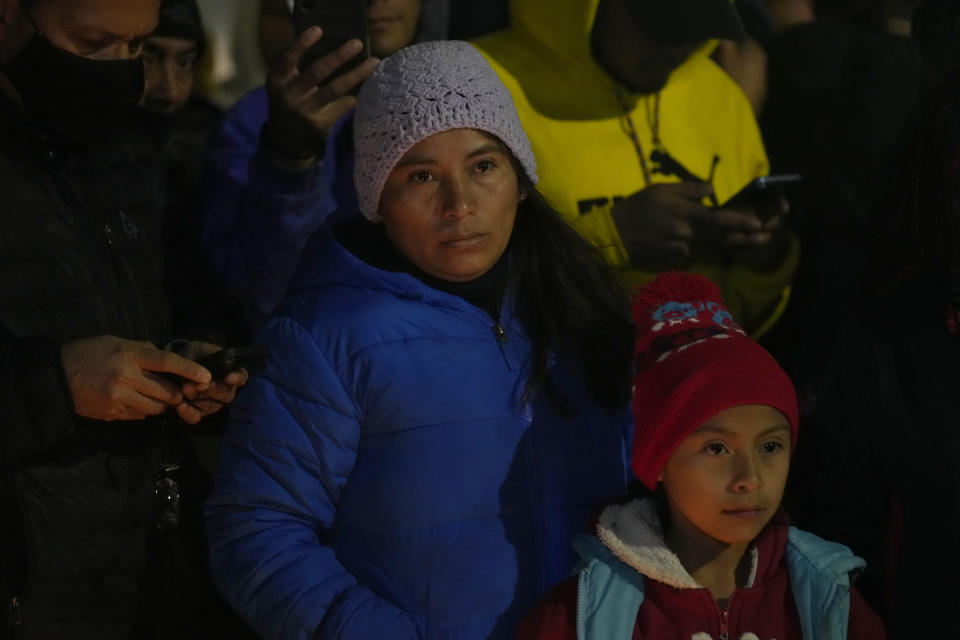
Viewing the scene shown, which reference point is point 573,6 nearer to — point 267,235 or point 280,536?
point 267,235

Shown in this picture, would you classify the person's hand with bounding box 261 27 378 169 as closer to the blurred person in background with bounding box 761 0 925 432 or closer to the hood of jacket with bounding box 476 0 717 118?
the hood of jacket with bounding box 476 0 717 118

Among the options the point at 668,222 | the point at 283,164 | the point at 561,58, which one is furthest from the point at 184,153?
the point at 668,222

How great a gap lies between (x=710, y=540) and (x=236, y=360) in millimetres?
870

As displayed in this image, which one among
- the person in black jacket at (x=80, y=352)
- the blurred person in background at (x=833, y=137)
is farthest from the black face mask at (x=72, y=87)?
the blurred person in background at (x=833, y=137)

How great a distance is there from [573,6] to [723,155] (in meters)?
0.52

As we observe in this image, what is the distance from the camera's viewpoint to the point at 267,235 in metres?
2.93

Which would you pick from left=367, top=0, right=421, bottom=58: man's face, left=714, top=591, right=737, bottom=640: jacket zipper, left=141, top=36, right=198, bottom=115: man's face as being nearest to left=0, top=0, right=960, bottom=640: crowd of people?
left=714, top=591, right=737, bottom=640: jacket zipper

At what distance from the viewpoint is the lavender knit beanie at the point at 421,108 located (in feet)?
7.58

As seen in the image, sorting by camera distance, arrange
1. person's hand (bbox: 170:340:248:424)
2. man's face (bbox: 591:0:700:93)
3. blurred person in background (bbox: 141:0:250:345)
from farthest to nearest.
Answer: man's face (bbox: 591:0:700:93), blurred person in background (bbox: 141:0:250:345), person's hand (bbox: 170:340:248:424)

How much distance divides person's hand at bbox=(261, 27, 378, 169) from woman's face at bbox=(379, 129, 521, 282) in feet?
1.67

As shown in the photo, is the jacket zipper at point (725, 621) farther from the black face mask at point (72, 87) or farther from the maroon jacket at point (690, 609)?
the black face mask at point (72, 87)

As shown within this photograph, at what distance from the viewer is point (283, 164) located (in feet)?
9.37

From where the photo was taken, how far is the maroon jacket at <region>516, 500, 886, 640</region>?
2.14 m

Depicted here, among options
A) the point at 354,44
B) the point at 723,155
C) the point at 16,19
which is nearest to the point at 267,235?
the point at 354,44
